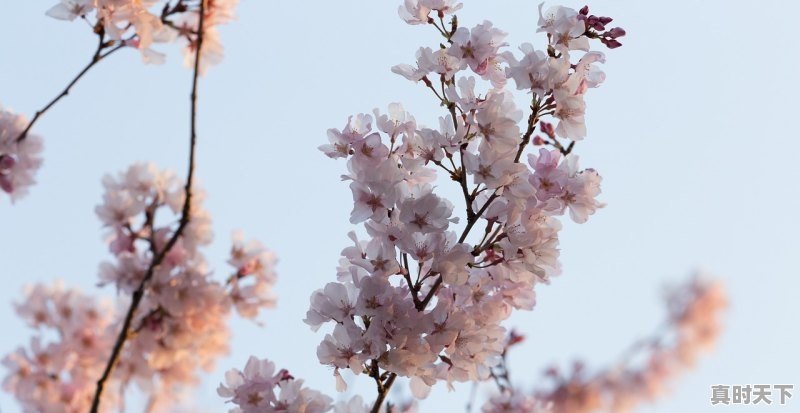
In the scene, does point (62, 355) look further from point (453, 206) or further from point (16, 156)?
point (453, 206)

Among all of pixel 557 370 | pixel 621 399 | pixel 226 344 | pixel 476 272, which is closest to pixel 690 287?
pixel 621 399

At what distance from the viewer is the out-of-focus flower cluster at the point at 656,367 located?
21.9 feet

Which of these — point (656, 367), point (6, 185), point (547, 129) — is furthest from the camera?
point (656, 367)

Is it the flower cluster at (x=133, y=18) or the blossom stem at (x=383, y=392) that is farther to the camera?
the flower cluster at (x=133, y=18)

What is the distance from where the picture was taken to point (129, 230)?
2912mm

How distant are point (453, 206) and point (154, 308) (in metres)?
1.61

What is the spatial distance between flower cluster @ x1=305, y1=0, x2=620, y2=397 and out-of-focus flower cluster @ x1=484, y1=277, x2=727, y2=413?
15.9ft

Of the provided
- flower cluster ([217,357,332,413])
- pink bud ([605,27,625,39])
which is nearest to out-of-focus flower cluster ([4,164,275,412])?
flower cluster ([217,357,332,413])

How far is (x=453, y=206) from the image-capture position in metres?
1.58

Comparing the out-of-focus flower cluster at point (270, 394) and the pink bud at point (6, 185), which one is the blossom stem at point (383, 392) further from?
the pink bud at point (6, 185)

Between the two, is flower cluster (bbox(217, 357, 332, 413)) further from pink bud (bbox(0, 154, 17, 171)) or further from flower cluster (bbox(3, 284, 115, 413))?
flower cluster (bbox(3, 284, 115, 413))

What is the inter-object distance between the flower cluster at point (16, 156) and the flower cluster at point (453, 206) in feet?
4.25

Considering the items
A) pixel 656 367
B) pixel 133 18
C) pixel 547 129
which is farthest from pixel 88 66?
pixel 656 367

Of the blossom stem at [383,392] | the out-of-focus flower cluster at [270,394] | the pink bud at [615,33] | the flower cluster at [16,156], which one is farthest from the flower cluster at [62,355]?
the pink bud at [615,33]
